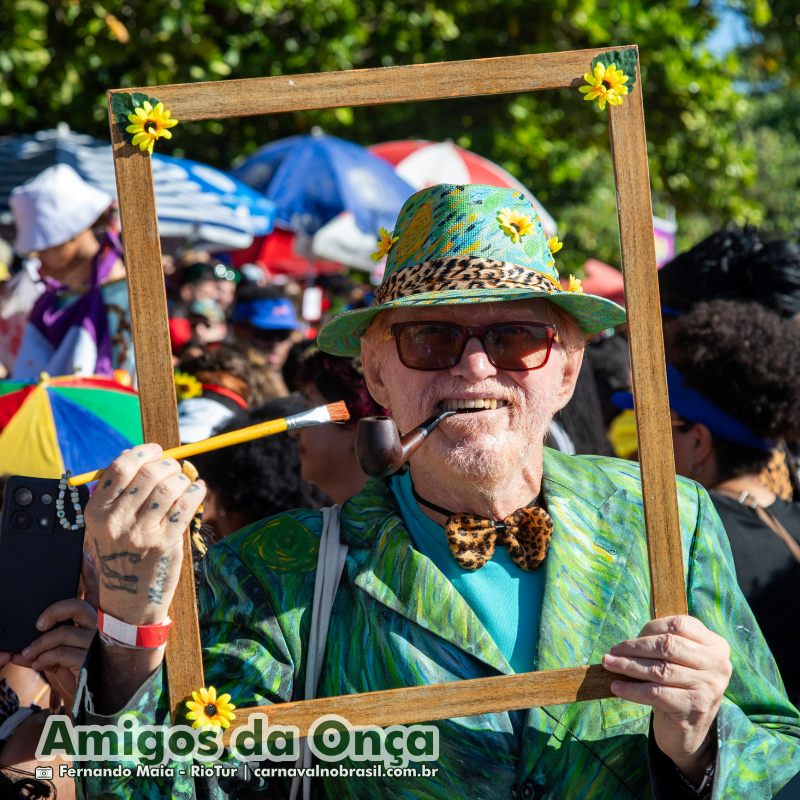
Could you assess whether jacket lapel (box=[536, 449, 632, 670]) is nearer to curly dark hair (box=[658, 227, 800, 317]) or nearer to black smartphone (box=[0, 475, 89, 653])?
black smartphone (box=[0, 475, 89, 653])

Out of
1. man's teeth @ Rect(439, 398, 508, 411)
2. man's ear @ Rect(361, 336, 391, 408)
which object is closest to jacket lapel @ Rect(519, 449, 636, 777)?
man's teeth @ Rect(439, 398, 508, 411)

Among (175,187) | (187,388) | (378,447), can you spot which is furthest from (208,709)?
(175,187)

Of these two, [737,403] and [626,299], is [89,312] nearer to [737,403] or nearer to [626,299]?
[737,403]

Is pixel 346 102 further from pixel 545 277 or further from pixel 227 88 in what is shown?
pixel 545 277

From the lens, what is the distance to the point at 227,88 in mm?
1887

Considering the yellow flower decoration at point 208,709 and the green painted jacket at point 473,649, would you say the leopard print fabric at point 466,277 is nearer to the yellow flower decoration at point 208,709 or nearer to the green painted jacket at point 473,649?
the green painted jacket at point 473,649

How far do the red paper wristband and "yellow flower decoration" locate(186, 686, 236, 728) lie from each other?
11 cm

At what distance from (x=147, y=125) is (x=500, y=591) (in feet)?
3.44

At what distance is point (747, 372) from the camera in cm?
314

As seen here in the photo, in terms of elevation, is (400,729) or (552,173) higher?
(552,173)

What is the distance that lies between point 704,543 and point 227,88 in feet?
3.92

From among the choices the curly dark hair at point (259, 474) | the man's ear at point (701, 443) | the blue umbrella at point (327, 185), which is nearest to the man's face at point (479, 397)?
the man's ear at point (701, 443)

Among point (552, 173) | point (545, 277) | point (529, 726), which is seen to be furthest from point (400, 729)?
point (552, 173)

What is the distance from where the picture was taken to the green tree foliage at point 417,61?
28.3 ft
